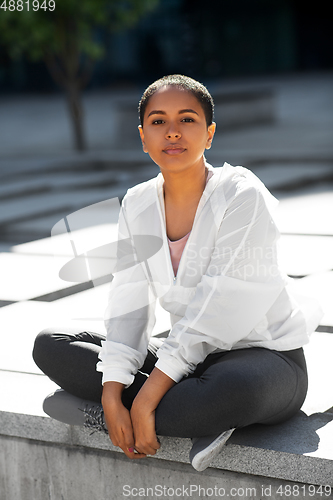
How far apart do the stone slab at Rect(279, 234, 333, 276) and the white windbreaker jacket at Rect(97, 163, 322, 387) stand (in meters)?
2.17

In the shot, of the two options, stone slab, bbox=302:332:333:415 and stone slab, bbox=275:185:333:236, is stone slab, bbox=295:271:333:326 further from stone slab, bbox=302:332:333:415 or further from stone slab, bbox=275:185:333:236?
stone slab, bbox=275:185:333:236

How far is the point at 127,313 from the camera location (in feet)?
8.86

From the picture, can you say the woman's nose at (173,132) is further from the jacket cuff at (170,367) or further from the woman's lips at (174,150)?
the jacket cuff at (170,367)

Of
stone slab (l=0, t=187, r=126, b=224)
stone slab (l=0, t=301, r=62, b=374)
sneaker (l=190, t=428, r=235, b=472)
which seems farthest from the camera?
stone slab (l=0, t=187, r=126, b=224)

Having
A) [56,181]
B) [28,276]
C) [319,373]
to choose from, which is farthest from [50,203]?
[319,373]

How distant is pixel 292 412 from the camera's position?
8.45ft

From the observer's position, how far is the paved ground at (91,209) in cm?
357

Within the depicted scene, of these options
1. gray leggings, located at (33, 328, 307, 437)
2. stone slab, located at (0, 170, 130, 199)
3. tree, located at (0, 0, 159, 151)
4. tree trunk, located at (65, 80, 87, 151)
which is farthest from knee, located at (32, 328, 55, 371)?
tree trunk, located at (65, 80, 87, 151)

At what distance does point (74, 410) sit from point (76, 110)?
36.5 ft

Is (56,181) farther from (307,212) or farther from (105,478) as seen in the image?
(105,478)

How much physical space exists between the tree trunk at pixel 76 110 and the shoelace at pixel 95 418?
11.0 metres

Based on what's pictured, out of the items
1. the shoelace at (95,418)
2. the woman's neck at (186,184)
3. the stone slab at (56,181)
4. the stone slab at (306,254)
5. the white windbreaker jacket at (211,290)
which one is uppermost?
the woman's neck at (186,184)

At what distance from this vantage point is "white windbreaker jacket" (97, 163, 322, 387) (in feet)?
A: 8.16

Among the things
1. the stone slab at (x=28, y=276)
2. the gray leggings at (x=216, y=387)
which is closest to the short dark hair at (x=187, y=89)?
the gray leggings at (x=216, y=387)
